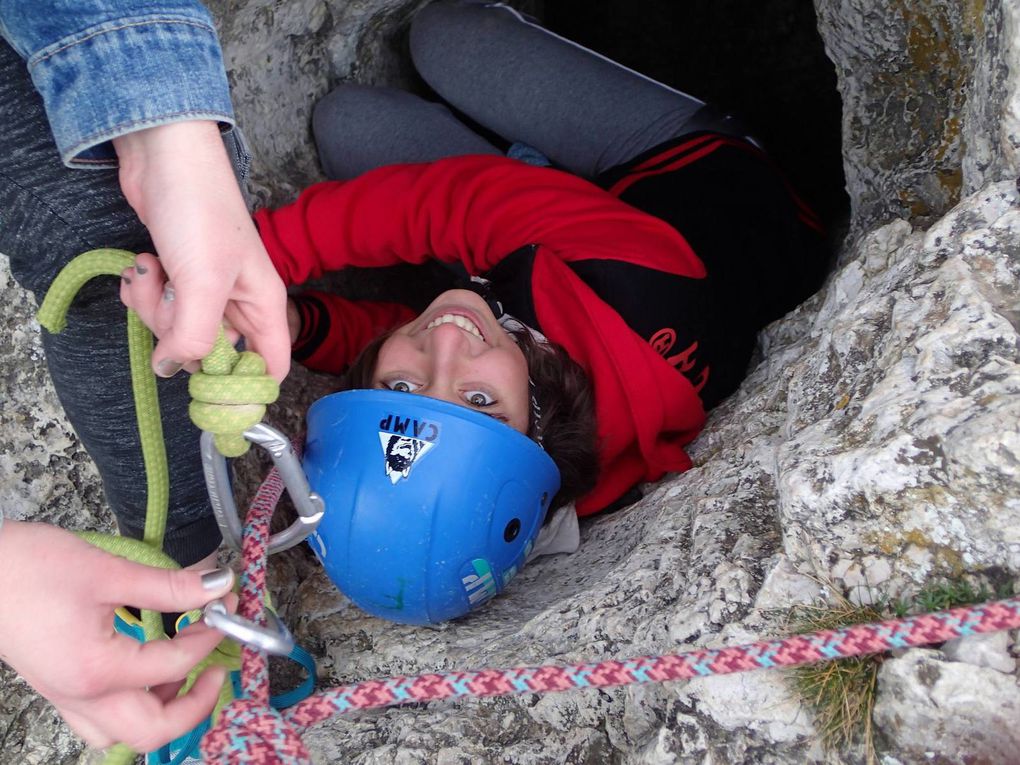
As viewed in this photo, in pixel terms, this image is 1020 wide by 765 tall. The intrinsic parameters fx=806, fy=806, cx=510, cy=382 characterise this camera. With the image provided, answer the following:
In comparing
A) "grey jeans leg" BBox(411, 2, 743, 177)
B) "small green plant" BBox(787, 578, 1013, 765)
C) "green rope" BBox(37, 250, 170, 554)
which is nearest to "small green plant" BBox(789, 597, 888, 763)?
"small green plant" BBox(787, 578, 1013, 765)

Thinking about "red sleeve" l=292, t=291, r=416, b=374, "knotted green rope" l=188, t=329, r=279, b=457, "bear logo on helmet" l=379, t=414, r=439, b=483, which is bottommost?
"red sleeve" l=292, t=291, r=416, b=374

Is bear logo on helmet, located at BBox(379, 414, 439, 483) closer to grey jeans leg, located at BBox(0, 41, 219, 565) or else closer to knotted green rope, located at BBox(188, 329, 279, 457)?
grey jeans leg, located at BBox(0, 41, 219, 565)

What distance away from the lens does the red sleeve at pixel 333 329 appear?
202 cm

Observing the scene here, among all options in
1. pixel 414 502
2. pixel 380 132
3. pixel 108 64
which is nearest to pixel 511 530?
pixel 414 502

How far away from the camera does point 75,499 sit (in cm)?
161

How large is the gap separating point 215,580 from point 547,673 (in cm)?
37

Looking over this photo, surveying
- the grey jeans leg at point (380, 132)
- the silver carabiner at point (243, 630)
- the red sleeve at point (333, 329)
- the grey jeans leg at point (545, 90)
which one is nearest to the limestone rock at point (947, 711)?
the silver carabiner at point (243, 630)

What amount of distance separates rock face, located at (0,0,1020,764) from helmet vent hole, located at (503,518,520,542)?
0.13m

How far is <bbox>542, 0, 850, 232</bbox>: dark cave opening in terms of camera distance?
2.60 metres

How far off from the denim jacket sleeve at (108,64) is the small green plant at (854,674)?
848 mm

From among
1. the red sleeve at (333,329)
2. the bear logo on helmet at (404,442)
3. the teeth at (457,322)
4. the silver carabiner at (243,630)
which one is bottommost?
the red sleeve at (333,329)

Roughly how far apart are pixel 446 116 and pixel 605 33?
0.85 meters

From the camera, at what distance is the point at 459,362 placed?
64.6 inches

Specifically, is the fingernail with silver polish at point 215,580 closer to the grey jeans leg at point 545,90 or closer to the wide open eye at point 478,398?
the wide open eye at point 478,398
